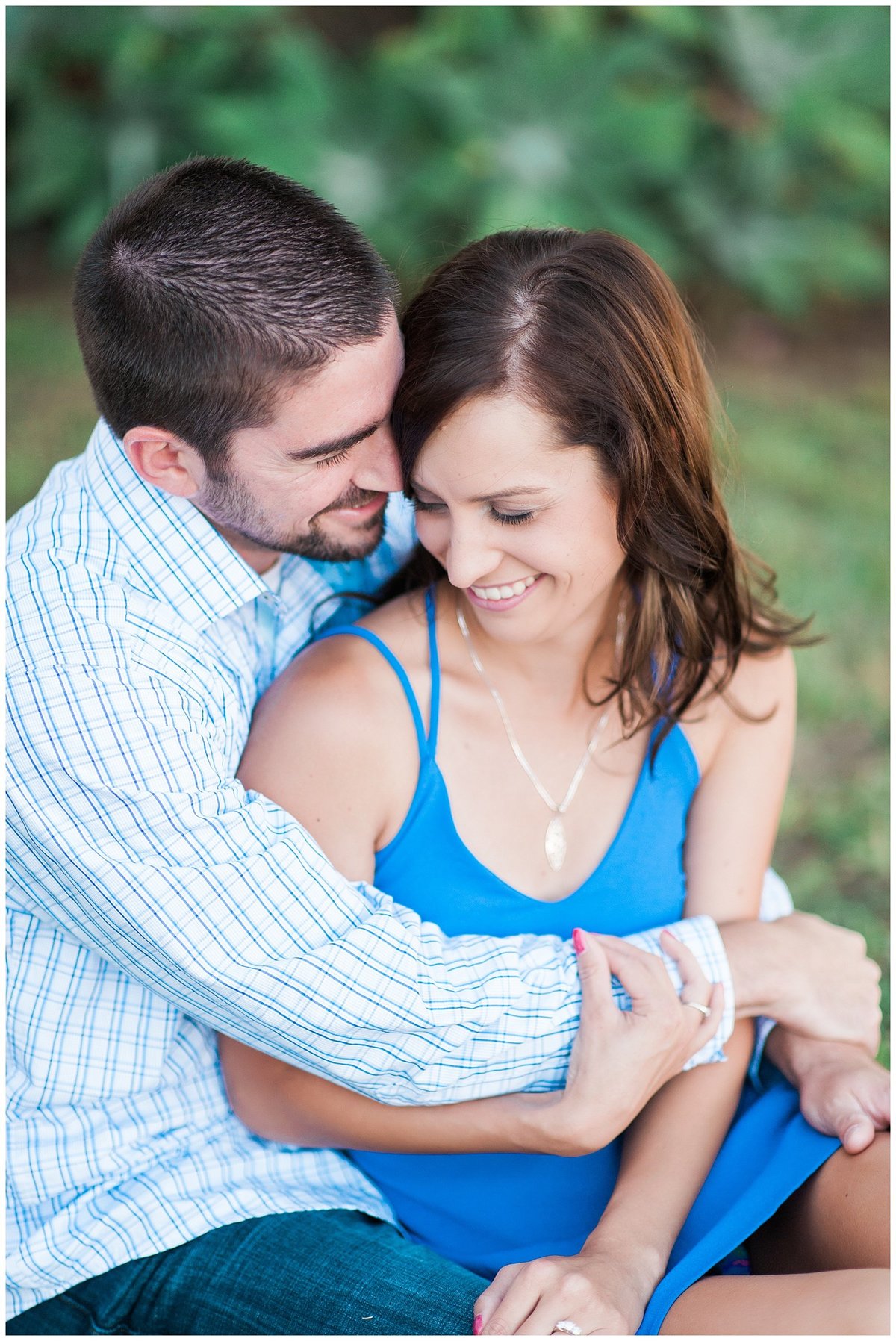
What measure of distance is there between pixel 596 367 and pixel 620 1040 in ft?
3.47

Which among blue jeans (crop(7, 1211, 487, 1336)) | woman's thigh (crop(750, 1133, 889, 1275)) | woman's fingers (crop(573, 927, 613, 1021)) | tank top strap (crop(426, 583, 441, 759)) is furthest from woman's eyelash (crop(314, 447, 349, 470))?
woman's thigh (crop(750, 1133, 889, 1275))

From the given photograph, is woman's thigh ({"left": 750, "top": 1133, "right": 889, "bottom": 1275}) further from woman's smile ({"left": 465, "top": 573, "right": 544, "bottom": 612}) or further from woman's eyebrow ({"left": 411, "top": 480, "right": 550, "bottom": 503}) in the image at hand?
woman's eyebrow ({"left": 411, "top": 480, "right": 550, "bottom": 503})

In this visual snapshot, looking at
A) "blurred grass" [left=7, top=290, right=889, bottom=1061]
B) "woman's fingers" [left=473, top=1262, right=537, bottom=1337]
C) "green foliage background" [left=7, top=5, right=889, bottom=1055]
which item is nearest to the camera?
"woman's fingers" [left=473, top=1262, right=537, bottom=1337]

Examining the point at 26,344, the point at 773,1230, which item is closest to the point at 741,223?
the point at 26,344

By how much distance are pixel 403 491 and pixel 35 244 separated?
638 cm

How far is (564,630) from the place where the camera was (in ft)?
7.52

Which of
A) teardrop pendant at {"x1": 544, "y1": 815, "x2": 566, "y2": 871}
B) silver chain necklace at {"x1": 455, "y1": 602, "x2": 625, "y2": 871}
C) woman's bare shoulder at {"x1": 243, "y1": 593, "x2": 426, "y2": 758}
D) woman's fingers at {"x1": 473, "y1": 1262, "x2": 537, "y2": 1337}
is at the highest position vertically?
woman's bare shoulder at {"x1": 243, "y1": 593, "x2": 426, "y2": 758}

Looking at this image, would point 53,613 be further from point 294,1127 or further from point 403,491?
point 294,1127

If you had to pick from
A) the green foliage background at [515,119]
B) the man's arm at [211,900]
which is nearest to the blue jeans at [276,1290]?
the man's arm at [211,900]

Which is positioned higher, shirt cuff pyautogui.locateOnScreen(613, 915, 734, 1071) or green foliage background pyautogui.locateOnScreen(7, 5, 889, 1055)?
green foliage background pyautogui.locateOnScreen(7, 5, 889, 1055)

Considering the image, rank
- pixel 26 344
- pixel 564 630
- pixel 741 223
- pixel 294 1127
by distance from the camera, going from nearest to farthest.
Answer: pixel 294 1127, pixel 564 630, pixel 26 344, pixel 741 223

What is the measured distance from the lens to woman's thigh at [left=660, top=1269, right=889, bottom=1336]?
5.49ft

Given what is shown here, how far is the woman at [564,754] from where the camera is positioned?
1.92m

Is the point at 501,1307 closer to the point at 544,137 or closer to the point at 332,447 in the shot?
the point at 332,447
